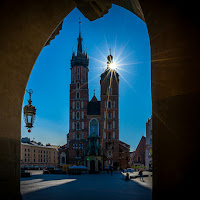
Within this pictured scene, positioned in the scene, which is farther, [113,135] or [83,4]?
[113,135]

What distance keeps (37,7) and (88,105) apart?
198 feet

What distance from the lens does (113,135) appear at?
59656 mm

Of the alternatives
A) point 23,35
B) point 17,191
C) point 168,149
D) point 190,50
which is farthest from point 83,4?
point 17,191

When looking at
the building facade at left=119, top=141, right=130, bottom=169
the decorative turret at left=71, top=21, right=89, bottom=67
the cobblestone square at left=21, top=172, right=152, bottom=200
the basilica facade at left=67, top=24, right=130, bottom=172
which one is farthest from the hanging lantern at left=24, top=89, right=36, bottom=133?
the decorative turret at left=71, top=21, right=89, bottom=67

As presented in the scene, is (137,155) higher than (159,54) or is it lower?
lower

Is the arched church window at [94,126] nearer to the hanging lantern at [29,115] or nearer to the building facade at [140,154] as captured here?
the building facade at [140,154]

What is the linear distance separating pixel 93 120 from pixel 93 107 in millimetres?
4374

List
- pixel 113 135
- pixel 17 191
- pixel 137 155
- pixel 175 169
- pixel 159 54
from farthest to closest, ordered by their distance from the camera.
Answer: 1. pixel 137 155
2. pixel 113 135
3. pixel 17 191
4. pixel 159 54
5. pixel 175 169

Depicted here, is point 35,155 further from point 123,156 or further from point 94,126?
point 123,156

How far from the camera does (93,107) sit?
64.6 m

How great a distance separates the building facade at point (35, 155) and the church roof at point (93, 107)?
21.4m

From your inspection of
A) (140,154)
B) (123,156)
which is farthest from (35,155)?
(140,154)

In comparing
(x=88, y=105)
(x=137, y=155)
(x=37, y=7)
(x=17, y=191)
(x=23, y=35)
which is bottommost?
(x=137, y=155)

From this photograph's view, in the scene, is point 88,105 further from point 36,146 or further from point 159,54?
point 159,54
